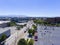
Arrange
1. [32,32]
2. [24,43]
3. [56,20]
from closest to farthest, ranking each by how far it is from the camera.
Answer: [24,43] → [32,32] → [56,20]

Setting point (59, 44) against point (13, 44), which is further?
point (13, 44)

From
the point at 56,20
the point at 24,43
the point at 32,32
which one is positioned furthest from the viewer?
the point at 56,20

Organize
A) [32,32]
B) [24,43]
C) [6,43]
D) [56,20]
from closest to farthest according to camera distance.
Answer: [24,43]
[6,43]
[32,32]
[56,20]

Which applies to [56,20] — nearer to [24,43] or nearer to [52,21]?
[52,21]

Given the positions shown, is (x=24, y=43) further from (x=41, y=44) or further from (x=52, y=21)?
(x=52, y=21)

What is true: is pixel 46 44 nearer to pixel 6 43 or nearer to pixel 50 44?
pixel 50 44

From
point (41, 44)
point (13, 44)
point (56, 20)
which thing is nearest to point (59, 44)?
point (41, 44)

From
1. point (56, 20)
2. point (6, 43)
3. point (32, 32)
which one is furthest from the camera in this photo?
point (56, 20)

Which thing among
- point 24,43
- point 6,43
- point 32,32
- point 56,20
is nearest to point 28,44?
point 24,43
